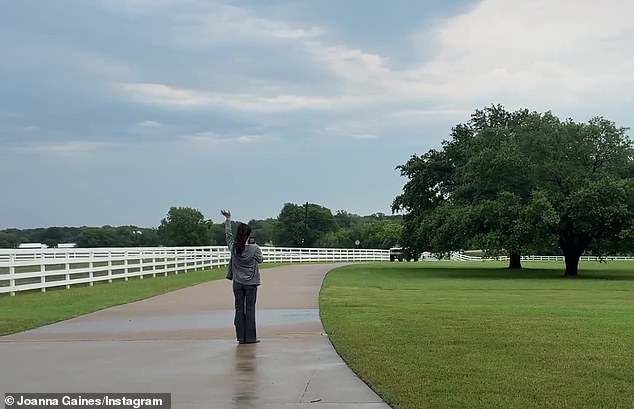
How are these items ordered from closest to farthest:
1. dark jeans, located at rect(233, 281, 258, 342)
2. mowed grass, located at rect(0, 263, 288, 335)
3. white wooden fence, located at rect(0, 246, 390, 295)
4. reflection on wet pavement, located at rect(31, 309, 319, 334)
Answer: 1. dark jeans, located at rect(233, 281, 258, 342)
2. reflection on wet pavement, located at rect(31, 309, 319, 334)
3. mowed grass, located at rect(0, 263, 288, 335)
4. white wooden fence, located at rect(0, 246, 390, 295)

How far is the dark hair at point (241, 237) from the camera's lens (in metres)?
11.8

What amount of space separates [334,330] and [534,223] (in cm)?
2759

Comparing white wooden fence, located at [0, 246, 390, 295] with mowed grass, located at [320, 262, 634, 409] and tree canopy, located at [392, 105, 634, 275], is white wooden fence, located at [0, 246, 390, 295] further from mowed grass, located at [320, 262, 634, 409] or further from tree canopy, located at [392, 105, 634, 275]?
tree canopy, located at [392, 105, 634, 275]

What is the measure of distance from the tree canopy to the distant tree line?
Answer: 12.6m

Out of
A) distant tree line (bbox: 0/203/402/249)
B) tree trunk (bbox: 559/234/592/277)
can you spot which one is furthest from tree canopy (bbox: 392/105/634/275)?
distant tree line (bbox: 0/203/402/249)

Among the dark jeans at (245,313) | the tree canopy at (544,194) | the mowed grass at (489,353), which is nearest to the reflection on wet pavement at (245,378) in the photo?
the dark jeans at (245,313)

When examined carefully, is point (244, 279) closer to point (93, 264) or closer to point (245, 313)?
point (245, 313)

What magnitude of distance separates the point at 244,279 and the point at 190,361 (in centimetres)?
216

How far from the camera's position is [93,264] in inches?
1152

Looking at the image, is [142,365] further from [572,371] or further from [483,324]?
[483,324]

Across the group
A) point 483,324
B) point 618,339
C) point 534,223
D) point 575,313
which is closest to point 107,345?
point 483,324

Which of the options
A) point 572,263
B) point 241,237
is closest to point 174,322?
point 241,237

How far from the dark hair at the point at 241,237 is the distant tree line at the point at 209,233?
1335 inches

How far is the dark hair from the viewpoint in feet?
38.7
